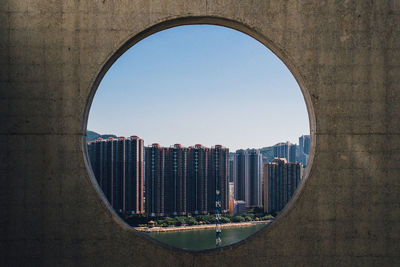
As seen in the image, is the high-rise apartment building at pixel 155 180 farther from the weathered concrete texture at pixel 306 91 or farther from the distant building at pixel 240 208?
the weathered concrete texture at pixel 306 91

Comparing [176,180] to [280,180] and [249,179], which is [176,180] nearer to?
[280,180]

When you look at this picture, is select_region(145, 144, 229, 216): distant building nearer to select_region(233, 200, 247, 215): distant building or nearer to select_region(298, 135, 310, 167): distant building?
select_region(233, 200, 247, 215): distant building

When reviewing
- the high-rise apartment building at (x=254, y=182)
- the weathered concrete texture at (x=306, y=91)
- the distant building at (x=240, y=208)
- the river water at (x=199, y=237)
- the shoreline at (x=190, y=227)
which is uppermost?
the weathered concrete texture at (x=306, y=91)

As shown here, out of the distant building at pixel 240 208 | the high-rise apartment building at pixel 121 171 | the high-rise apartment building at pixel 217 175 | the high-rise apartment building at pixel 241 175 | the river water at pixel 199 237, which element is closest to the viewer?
the river water at pixel 199 237

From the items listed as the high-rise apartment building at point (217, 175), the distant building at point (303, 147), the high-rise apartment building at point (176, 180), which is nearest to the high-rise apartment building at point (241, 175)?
the high-rise apartment building at point (217, 175)

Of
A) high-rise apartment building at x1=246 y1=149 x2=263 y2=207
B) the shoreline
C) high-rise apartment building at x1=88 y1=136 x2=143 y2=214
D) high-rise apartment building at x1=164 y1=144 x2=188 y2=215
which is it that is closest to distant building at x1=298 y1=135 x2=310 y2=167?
high-rise apartment building at x1=246 y1=149 x2=263 y2=207

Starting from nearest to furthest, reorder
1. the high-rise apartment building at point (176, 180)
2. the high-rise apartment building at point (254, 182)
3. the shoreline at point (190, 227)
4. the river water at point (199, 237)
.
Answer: the river water at point (199, 237), the shoreline at point (190, 227), the high-rise apartment building at point (176, 180), the high-rise apartment building at point (254, 182)

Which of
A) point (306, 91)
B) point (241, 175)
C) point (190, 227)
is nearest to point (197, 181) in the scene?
point (190, 227)
